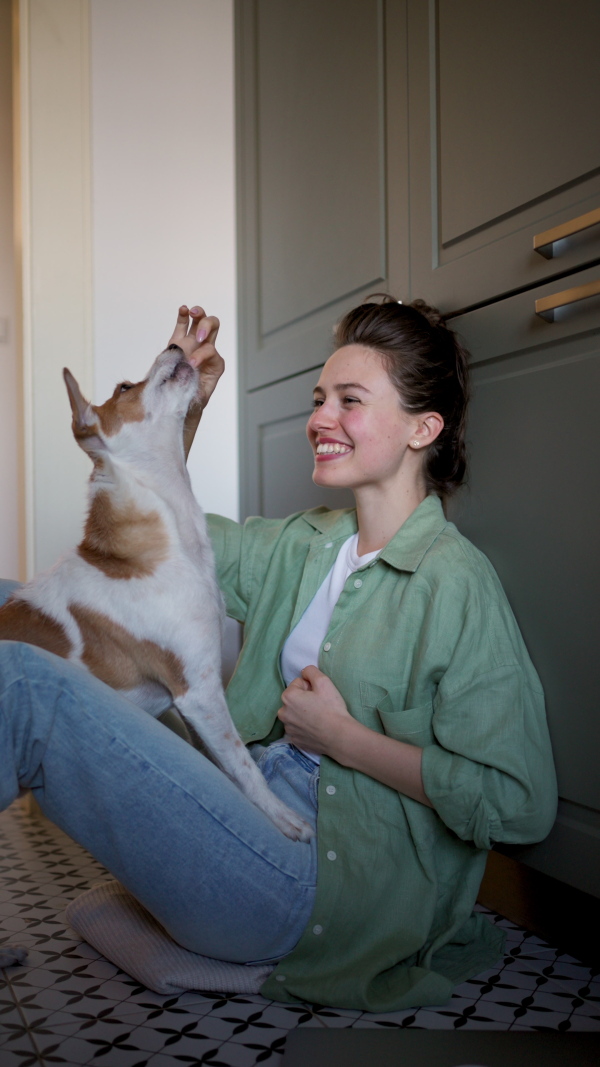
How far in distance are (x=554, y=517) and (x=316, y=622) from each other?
43 cm

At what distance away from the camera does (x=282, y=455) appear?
2.21 meters

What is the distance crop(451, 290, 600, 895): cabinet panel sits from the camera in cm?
121

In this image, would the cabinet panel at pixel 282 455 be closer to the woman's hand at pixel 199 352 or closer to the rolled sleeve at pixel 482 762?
the woman's hand at pixel 199 352

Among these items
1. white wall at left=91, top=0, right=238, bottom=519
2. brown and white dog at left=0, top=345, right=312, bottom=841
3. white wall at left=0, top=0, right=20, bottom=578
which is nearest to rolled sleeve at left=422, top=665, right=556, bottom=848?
brown and white dog at left=0, top=345, right=312, bottom=841

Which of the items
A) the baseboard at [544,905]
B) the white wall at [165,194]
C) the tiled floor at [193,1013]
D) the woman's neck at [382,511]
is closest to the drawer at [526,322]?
the woman's neck at [382,511]

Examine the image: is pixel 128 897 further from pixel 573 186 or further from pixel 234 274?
pixel 234 274

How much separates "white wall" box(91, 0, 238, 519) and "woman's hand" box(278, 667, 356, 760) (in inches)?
52.1

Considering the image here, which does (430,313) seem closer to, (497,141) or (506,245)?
(506,245)

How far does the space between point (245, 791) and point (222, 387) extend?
1.54 meters

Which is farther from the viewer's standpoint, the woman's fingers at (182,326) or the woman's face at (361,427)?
the woman's fingers at (182,326)

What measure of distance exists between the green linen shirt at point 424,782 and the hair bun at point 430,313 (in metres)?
0.37

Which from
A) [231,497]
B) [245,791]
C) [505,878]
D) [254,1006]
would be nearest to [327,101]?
[231,497]

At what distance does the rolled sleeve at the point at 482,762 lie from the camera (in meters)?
1.11

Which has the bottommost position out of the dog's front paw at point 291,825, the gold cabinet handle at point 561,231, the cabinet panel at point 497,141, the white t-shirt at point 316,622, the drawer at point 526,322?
the dog's front paw at point 291,825
